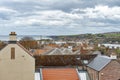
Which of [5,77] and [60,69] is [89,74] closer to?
[60,69]

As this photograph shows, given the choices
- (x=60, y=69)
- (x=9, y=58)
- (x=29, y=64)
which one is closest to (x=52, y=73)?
(x=60, y=69)

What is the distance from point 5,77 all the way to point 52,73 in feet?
26.2

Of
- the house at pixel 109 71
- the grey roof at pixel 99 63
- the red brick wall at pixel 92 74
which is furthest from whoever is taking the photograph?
the red brick wall at pixel 92 74

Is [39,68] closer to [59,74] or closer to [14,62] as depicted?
[59,74]

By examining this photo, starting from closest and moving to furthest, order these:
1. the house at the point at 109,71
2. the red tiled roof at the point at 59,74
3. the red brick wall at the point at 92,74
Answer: the house at the point at 109,71 < the red tiled roof at the point at 59,74 < the red brick wall at the point at 92,74

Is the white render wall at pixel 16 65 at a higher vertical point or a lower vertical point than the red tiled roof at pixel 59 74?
higher

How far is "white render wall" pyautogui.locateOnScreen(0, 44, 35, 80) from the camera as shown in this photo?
3944cm

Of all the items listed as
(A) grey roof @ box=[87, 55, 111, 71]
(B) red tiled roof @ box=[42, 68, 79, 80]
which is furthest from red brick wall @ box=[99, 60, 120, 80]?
(B) red tiled roof @ box=[42, 68, 79, 80]

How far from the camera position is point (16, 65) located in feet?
131

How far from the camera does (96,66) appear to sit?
4484 centimetres

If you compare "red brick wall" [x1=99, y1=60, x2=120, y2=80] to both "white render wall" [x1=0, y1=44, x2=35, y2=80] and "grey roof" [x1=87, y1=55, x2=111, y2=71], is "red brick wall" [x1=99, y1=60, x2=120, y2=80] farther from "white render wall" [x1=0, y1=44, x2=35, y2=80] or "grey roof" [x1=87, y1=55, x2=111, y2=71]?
"white render wall" [x1=0, y1=44, x2=35, y2=80]

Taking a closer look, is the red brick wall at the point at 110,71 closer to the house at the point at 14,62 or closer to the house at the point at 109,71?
the house at the point at 109,71

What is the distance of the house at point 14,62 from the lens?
39.5 metres

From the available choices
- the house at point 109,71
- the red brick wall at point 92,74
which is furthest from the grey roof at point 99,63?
the red brick wall at point 92,74
